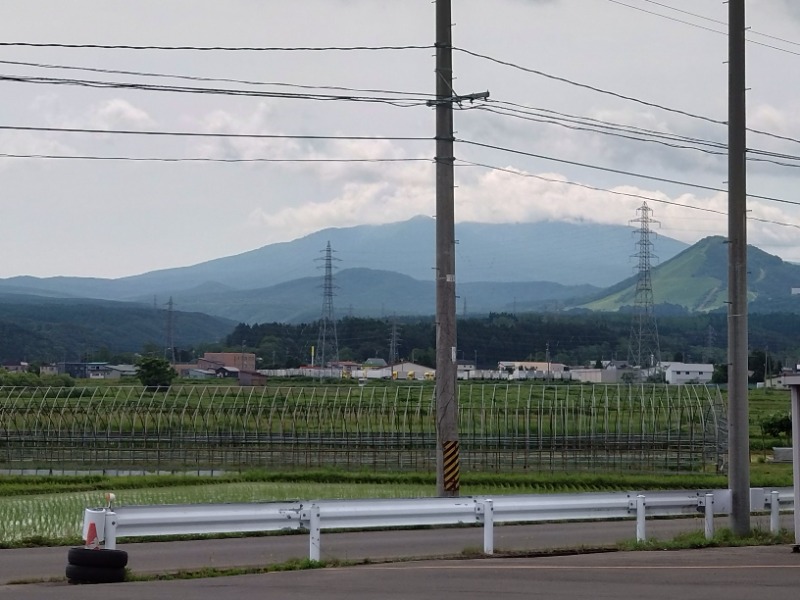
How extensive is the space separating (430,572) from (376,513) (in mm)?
1761

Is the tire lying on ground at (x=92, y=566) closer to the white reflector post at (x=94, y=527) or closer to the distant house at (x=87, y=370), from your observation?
the white reflector post at (x=94, y=527)

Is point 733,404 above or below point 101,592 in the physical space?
above

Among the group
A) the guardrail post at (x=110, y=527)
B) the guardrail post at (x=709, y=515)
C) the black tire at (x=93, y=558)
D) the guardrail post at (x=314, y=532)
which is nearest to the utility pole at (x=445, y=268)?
the guardrail post at (x=709, y=515)

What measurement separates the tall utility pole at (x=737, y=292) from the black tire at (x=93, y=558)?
404 inches

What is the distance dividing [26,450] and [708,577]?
3486 cm

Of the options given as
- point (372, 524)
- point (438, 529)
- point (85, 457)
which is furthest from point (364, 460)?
point (372, 524)

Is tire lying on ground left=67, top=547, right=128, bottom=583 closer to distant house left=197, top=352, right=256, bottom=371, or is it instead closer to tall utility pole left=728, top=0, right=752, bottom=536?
tall utility pole left=728, top=0, right=752, bottom=536

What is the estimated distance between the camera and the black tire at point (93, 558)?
522 inches

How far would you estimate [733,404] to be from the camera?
19000 mm

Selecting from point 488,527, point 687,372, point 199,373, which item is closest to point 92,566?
point 488,527

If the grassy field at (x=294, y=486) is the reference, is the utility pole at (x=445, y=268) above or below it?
above

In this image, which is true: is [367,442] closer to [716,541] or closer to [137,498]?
[137,498]

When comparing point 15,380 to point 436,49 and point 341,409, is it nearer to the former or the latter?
point 341,409

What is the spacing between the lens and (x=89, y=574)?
43.4 ft
